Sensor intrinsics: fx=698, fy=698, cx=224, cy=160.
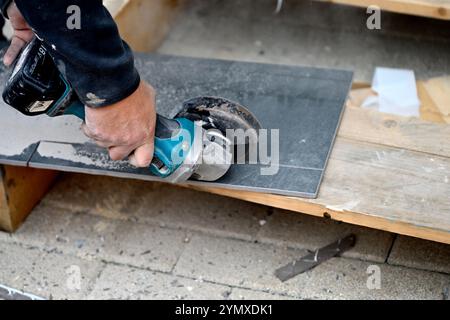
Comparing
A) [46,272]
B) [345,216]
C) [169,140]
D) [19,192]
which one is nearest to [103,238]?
[46,272]

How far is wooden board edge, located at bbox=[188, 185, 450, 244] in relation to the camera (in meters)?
1.97

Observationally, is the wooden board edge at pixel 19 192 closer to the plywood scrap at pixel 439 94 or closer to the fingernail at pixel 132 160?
the fingernail at pixel 132 160

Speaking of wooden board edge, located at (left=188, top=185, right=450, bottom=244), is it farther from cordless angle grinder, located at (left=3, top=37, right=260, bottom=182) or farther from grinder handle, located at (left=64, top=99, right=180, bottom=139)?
grinder handle, located at (left=64, top=99, right=180, bottom=139)

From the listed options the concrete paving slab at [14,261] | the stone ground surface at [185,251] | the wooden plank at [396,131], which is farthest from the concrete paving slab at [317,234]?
the concrete paving slab at [14,261]

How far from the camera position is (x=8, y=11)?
213 centimetres

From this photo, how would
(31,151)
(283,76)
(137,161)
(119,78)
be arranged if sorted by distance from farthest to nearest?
1. (283,76)
2. (31,151)
3. (137,161)
4. (119,78)

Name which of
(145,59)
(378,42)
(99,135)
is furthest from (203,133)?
(378,42)

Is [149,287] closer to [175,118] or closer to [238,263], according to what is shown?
[238,263]

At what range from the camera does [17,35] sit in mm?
2102

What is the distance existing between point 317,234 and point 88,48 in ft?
3.56

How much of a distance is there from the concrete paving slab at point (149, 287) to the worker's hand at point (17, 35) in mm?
746
